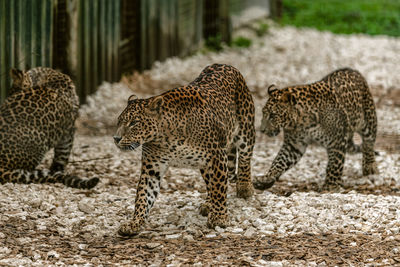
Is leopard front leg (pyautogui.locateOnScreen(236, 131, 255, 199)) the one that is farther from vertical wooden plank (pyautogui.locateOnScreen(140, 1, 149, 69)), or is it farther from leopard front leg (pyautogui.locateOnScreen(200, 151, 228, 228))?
vertical wooden plank (pyautogui.locateOnScreen(140, 1, 149, 69))

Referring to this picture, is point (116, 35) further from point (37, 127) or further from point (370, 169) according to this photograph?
point (370, 169)

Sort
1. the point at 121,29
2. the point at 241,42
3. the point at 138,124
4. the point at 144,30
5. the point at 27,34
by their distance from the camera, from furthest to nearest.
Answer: the point at 241,42, the point at 144,30, the point at 121,29, the point at 27,34, the point at 138,124

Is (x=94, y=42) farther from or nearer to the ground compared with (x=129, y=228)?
farther from the ground

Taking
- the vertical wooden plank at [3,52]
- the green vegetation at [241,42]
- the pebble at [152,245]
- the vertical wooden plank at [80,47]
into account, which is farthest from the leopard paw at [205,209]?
the green vegetation at [241,42]

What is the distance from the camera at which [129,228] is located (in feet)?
22.6

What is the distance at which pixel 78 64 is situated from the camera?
1161cm

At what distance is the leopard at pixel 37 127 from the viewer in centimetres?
814

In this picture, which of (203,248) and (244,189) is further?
(244,189)

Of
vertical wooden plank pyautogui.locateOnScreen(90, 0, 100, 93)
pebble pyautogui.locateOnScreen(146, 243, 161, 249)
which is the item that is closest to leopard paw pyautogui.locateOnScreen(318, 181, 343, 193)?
pebble pyautogui.locateOnScreen(146, 243, 161, 249)

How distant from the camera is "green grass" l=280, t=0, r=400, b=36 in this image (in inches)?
867

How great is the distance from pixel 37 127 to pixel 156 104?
87.4 inches

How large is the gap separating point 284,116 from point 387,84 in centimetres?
718

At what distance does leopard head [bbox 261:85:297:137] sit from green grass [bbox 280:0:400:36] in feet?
44.6

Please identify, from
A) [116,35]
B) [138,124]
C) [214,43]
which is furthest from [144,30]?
[138,124]
